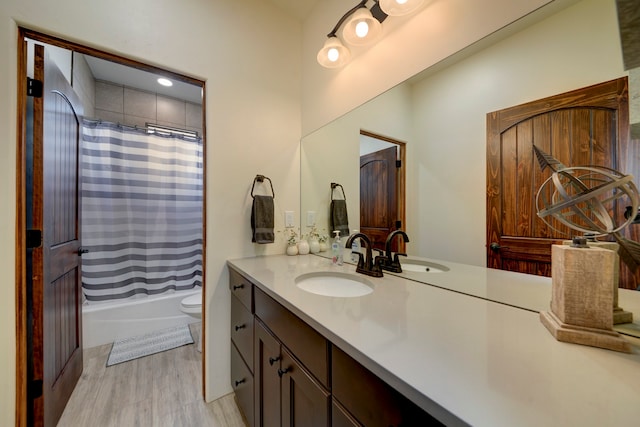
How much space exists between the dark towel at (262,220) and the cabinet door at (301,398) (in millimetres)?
829

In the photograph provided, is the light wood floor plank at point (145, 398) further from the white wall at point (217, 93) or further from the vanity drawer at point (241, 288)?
the vanity drawer at point (241, 288)

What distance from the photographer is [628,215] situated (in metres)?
0.60

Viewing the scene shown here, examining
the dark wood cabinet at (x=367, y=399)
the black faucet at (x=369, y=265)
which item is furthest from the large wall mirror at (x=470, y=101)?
the dark wood cabinet at (x=367, y=399)

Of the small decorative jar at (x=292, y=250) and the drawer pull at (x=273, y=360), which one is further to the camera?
the small decorative jar at (x=292, y=250)

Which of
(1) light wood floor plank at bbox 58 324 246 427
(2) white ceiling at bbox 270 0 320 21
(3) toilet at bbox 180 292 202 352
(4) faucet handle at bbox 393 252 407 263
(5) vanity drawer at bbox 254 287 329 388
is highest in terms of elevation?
(2) white ceiling at bbox 270 0 320 21

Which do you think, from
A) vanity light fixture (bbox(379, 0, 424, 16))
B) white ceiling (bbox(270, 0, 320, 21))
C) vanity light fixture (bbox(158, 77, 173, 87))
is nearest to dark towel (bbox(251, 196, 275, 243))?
vanity light fixture (bbox(379, 0, 424, 16))

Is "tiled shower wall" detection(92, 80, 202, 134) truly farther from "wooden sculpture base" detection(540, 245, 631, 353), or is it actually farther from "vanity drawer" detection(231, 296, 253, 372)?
"wooden sculpture base" detection(540, 245, 631, 353)

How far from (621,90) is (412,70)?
2.19 ft

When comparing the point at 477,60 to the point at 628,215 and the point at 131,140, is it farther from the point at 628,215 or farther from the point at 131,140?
the point at 131,140

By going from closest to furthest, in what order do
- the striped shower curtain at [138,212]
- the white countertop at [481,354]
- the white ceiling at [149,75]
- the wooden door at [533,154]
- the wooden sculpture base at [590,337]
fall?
the white countertop at [481,354]
the wooden sculpture base at [590,337]
the wooden door at [533,154]
the white ceiling at [149,75]
the striped shower curtain at [138,212]

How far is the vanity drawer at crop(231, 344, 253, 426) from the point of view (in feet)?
3.94

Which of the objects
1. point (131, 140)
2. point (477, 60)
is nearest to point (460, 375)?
point (477, 60)

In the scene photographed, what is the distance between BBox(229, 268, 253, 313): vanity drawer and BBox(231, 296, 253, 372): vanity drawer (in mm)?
35

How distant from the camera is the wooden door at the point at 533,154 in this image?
A: 0.63m
